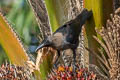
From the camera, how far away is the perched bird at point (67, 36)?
6.84ft

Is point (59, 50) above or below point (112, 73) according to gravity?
above

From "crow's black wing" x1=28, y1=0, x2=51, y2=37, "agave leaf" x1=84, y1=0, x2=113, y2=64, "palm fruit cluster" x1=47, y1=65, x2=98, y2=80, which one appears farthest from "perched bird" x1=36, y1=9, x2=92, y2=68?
"crow's black wing" x1=28, y1=0, x2=51, y2=37

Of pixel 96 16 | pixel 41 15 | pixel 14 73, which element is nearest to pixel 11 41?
pixel 41 15

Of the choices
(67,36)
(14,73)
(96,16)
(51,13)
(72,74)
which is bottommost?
(72,74)

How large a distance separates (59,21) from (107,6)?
1.76 feet

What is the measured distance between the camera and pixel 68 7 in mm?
2449

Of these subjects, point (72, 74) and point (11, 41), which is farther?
point (11, 41)

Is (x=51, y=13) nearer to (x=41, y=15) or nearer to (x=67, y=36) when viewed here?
(x=41, y=15)

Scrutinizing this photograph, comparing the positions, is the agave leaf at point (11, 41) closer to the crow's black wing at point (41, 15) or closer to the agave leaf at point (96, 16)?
the crow's black wing at point (41, 15)

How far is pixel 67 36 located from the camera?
2107 mm

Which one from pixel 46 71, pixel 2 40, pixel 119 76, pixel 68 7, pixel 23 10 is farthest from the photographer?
pixel 23 10

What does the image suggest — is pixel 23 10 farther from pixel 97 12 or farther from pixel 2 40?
pixel 97 12

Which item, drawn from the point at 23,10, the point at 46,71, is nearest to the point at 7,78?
the point at 46,71

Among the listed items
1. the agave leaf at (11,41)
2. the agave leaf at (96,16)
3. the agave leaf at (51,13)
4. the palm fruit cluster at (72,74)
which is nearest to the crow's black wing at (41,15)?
the agave leaf at (51,13)
